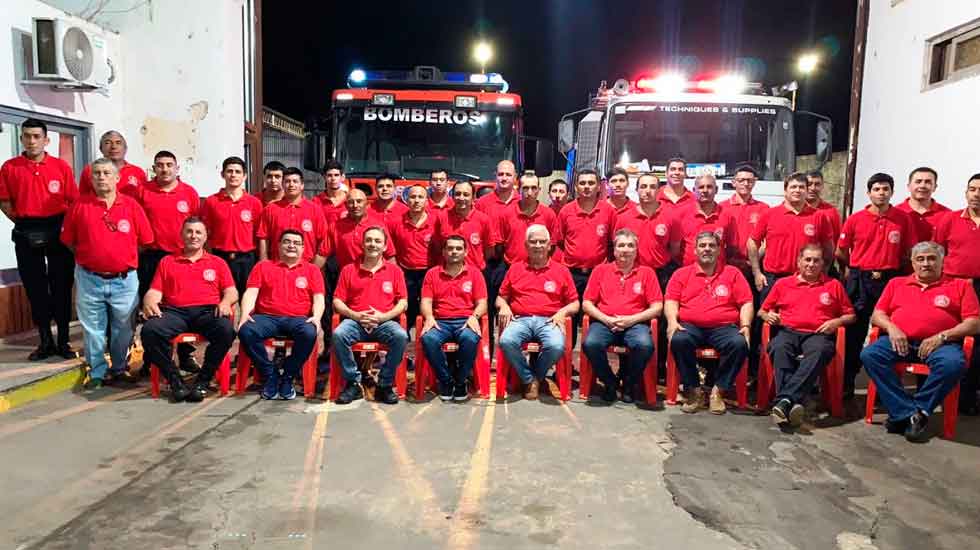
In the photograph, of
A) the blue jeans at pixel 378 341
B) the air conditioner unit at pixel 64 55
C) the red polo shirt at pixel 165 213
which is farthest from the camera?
the air conditioner unit at pixel 64 55

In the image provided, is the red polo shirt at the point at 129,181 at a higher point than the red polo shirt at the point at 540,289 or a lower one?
higher

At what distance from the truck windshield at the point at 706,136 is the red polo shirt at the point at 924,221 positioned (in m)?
2.28

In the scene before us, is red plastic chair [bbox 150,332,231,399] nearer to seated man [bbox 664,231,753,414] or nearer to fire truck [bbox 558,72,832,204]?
seated man [bbox 664,231,753,414]

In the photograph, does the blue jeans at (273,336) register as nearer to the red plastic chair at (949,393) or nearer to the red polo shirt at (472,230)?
the red polo shirt at (472,230)

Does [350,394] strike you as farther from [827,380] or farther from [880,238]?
[880,238]

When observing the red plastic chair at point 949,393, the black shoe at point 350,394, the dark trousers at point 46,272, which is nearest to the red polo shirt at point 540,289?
the black shoe at point 350,394

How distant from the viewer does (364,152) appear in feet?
28.5

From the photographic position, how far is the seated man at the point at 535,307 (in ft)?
17.9

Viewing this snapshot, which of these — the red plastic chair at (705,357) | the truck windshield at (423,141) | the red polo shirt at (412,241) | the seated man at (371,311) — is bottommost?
the red plastic chair at (705,357)

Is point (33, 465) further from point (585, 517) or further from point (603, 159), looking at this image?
point (603, 159)

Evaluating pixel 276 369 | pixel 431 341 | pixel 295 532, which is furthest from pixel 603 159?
pixel 295 532

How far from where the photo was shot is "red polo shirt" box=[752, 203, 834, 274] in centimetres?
572

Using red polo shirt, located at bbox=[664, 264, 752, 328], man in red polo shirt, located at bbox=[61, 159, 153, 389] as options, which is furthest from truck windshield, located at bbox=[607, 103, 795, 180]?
man in red polo shirt, located at bbox=[61, 159, 153, 389]

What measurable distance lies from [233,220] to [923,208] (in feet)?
17.8
